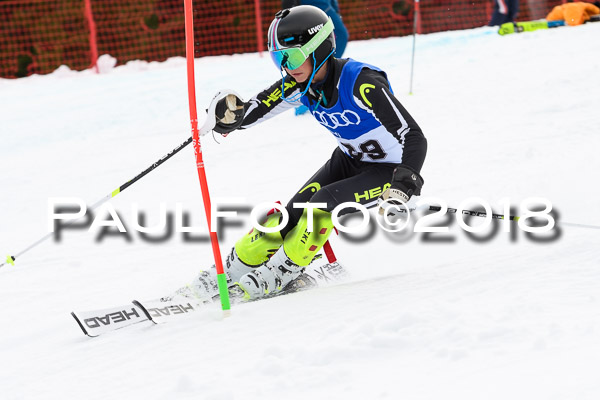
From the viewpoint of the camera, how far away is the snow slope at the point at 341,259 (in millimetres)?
2449

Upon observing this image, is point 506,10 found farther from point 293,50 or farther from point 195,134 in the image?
point 195,134

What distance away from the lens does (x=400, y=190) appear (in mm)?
3174

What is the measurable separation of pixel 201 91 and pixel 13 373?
7262 mm

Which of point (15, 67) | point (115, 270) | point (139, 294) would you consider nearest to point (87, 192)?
point (115, 270)

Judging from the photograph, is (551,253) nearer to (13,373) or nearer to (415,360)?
(415,360)

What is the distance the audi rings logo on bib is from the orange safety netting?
935 cm

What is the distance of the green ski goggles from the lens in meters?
3.42

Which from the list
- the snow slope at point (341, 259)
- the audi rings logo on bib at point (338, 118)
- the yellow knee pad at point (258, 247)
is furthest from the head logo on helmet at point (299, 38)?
the snow slope at point (341, 259)

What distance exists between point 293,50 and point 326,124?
0.49 meters

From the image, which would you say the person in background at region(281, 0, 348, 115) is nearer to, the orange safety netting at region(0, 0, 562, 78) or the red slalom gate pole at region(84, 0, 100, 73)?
the orange safety netting at region(0, 0, 562, 78)

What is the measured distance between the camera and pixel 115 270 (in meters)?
4.42

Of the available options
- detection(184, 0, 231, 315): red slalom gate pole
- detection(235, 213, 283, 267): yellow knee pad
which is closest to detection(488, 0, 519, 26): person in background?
detection(235, 213, 283, 267): yellow knee pad

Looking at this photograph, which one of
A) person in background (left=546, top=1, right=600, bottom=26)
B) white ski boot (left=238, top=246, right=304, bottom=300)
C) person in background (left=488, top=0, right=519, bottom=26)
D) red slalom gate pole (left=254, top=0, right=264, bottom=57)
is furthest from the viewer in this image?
red slalom gate pole (left=254, top=0, right=264, bottom=57)

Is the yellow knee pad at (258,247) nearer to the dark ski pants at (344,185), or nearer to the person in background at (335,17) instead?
the dark ski pants at (344,185)
